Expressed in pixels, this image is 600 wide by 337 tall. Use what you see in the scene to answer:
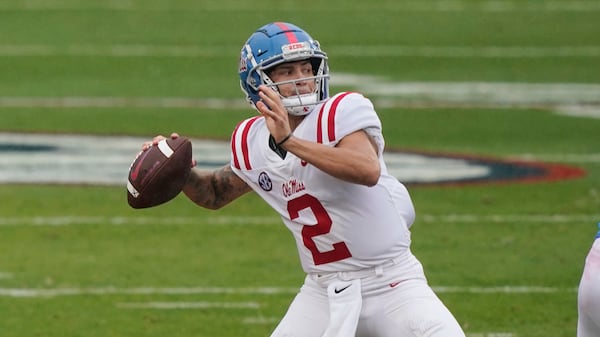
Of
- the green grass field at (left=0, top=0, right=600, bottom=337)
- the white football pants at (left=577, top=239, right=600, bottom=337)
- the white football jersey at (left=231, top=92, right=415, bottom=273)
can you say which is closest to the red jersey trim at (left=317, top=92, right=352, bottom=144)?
the white football jersey at (left=231, top=92, right=415, bottom=273)

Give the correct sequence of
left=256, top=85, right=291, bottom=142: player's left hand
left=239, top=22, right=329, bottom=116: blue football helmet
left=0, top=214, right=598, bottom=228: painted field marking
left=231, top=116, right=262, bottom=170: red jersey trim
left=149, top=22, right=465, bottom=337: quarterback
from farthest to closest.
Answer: left=0, top=214, right=598, bottom=228: painted field marking, left=231, top=116, right=262, bottom=170: red jersey trim, left=239, top=22, right=329, bottom=116: blue football helmet, left=149, top=22, right=465, bottom=337: quarterback, left=256, top=85, right=291, bottom=142: player's left hand

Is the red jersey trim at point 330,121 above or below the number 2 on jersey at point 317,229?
above

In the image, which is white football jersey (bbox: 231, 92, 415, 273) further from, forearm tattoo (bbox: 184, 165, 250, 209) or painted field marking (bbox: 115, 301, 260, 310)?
painted field marking (bbox: 115, 301, 260, 310)

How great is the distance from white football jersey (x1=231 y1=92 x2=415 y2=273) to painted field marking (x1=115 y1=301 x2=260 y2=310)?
9.44 feet

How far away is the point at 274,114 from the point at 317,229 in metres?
0.55

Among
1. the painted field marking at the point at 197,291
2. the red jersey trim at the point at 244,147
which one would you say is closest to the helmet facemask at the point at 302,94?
the red jersey trim at the point at 244,147

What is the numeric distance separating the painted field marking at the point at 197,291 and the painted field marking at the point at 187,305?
0.83ft

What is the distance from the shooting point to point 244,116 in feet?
51.2

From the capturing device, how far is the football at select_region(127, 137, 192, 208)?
6.20m

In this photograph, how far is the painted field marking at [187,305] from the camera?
881 centimetres

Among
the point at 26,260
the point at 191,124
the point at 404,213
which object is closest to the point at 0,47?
the point at 191,124

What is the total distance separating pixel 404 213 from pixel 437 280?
340 cm

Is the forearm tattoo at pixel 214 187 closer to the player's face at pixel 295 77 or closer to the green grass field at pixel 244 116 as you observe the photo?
the player's face at pixel 295 77

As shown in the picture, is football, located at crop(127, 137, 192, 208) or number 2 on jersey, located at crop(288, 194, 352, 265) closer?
number 2 on jersey, located at crop(288, 194, 352, 265)
